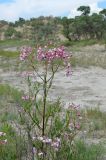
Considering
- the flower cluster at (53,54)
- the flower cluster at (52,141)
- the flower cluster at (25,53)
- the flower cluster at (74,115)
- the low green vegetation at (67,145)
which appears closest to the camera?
the flower cluster at (52,141)

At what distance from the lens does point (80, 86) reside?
1673 centimetres

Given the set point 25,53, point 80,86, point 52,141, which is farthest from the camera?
point 80,86

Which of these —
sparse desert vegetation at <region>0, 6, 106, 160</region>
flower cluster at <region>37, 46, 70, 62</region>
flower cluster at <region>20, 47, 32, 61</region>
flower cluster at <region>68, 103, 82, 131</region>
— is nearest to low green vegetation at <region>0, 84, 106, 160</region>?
sparse desert vegetation at <region>0, 6, 106, 160</region>

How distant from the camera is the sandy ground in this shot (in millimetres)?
13359

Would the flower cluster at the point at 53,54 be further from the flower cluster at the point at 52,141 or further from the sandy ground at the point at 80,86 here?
the sandy ground at the point at 80,86

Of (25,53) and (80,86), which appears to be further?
(80,86)

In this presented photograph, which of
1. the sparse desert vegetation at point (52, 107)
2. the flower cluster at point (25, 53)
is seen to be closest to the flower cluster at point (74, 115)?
the sparse desert vegetation at point (52, 107)

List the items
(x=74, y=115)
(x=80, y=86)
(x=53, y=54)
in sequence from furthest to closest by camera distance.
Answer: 1. (x=80, y=86)
2. (x=74, y=115)
3. (x=53, y=54)

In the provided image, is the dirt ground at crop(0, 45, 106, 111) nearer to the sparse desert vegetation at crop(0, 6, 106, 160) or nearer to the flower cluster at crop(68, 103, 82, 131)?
the sparse desert vegetation at crop(0, 6, 106, 160)

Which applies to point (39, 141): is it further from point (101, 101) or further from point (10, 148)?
point (101, 101)

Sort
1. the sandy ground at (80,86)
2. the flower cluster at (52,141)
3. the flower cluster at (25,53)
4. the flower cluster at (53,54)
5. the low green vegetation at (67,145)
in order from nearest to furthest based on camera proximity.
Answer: the flower cluster at (52,141) < the flower cluster at (53,54) < the flower cluster at (25,53) < the low green vegetation at (67,145) < the sandy ground at (80,86)

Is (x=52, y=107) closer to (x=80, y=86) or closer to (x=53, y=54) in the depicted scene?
(x=53, y=54)

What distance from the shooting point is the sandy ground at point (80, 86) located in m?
13.4

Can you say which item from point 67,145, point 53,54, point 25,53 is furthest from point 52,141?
point 25,53
